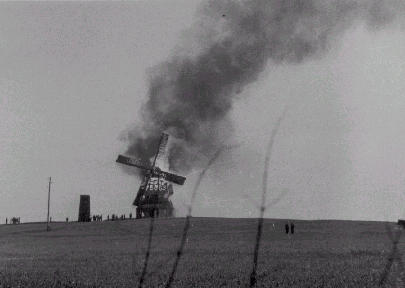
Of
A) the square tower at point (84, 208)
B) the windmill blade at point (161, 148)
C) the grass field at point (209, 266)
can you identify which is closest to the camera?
the grass field at point (209, 266)

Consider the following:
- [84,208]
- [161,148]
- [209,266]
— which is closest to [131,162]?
[161,148]

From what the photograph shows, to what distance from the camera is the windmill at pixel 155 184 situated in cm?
9056

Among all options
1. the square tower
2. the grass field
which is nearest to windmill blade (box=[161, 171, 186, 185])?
the square tower

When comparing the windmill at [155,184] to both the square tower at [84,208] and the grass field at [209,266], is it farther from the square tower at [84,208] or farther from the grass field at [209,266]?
the grass field at [209,266]

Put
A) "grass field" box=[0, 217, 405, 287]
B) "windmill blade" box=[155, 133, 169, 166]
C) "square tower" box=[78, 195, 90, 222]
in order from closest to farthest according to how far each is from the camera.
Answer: "grass field" box=[0, 217, 405, 287] → "windmill blade" box=[155, 133, 169, 166] → "square tower" box=[78, 195, 90, 222]

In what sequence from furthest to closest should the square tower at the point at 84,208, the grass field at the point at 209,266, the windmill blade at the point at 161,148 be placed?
the square tower at the point at 84,208
the windmill blade at the point at 161,148
the grass field at the point at 209,266

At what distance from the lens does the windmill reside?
90.6 m

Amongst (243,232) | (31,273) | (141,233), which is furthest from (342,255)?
(141,233)

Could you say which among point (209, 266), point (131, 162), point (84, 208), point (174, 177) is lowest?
point (209, 266)

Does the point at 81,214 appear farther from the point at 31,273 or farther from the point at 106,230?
the point at 31,273

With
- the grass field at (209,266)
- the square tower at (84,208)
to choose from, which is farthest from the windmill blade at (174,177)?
the grass field at (209,266)

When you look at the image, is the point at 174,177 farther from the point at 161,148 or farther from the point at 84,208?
the point at 84,208

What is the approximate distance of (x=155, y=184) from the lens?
9169 cm

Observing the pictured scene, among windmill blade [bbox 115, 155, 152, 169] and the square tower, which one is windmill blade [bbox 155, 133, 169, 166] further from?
the square tower
